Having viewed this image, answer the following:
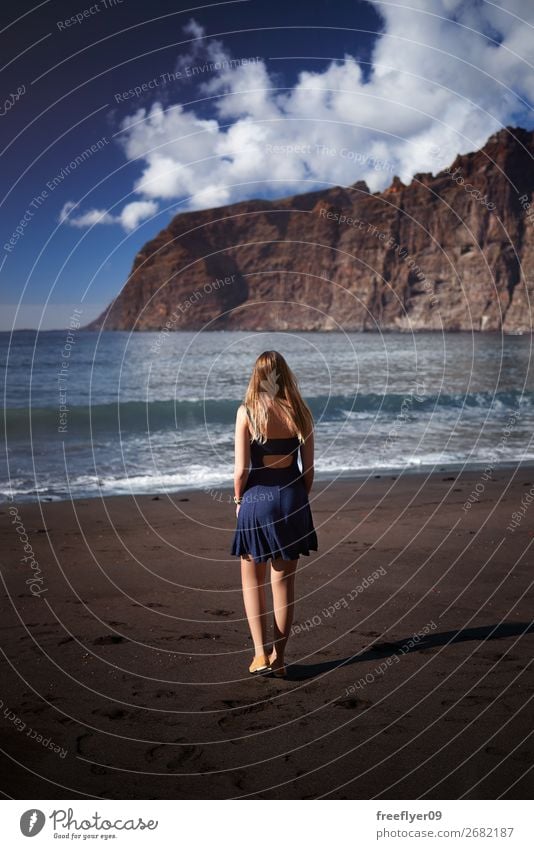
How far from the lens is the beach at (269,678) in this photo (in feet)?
14.3

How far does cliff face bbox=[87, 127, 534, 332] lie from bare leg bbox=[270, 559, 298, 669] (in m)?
85.6

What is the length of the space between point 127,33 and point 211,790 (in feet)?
54.7

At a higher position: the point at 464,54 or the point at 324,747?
the point at 464,54

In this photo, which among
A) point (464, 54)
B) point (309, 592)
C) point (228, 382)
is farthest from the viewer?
point (228, 382)

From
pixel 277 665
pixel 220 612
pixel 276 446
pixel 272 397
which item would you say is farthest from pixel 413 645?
pixel 272 397

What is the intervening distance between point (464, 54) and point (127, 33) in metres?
7.47

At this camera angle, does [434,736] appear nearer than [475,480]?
Yes

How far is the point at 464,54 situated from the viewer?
14008mm

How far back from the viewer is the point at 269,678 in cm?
581

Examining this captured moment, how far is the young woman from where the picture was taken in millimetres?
5750
